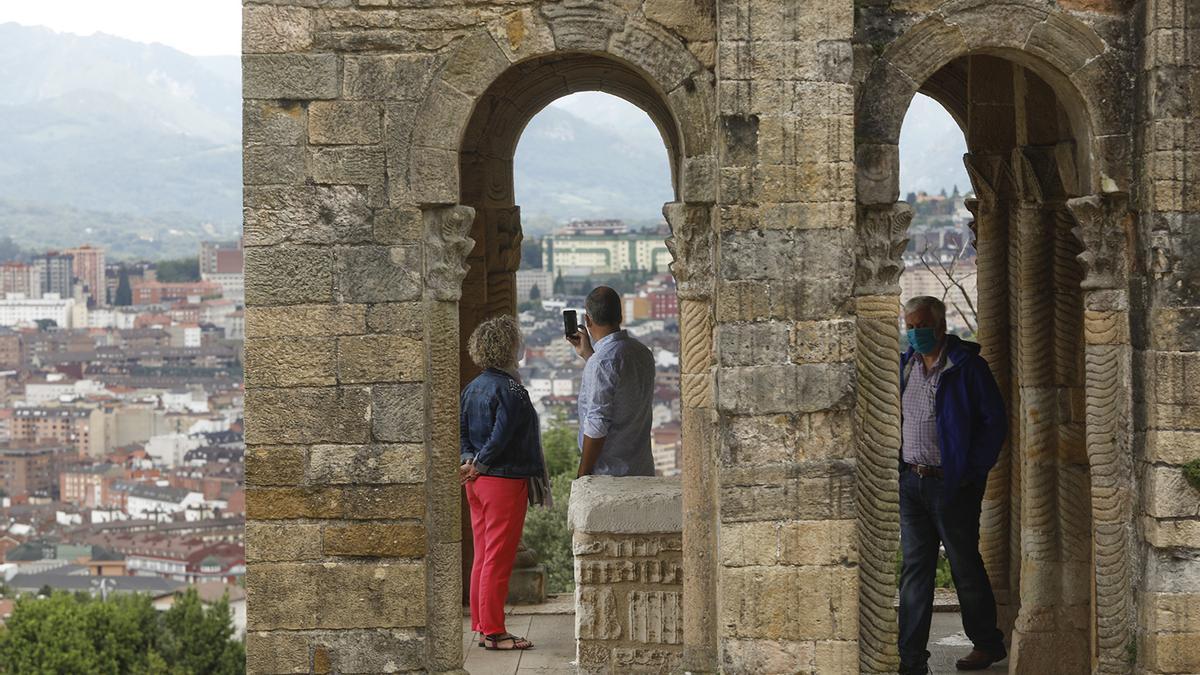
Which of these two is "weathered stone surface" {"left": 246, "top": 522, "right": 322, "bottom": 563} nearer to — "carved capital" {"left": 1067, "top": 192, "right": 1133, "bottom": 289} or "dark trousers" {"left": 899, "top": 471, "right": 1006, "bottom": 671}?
"dark trousers" {"left": 899, "top": 471, "right": 1006, "bottom": 671}

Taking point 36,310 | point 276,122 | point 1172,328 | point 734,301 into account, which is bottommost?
point 1172,328

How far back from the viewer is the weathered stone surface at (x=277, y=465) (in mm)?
8500

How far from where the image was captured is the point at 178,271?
18962cm

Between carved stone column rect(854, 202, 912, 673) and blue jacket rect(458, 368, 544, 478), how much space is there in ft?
6.87

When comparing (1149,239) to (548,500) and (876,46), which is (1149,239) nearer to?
(876,46)

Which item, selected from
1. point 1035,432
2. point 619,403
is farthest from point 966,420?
point 619,403

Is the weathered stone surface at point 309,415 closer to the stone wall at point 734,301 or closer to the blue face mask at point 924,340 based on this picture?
the stone wall at point 734,301

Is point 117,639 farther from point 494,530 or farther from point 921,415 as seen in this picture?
point 921,415

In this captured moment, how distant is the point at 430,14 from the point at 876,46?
2.22 meters

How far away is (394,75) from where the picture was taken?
843 centimetres

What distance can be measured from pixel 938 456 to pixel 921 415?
0.80ft

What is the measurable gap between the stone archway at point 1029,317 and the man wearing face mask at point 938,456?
46 cm

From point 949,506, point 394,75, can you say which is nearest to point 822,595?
point 949,506

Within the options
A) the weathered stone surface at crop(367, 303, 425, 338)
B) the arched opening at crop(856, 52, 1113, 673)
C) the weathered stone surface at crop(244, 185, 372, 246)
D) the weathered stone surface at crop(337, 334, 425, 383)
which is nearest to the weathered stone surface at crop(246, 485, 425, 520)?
the weathered stone surface at crop(337, 334, 425, 383)
